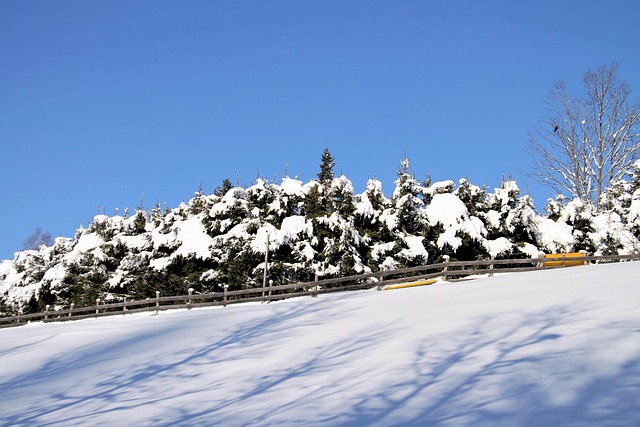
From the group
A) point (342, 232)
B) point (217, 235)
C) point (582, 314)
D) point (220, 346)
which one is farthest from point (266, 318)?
point (217, 235)

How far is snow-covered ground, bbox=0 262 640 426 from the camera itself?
773 centimetres

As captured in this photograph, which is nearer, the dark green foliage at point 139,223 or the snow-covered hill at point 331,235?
the snow-covered hill at point 331,235

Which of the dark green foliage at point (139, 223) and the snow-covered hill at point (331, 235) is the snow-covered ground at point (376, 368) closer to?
the snow-covered hill at point (331, 235)

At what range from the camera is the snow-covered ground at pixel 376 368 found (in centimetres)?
773

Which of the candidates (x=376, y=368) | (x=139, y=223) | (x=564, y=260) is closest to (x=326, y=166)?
(x=139, y=223)

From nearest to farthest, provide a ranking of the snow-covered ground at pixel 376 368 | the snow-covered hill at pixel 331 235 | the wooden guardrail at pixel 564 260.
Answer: the snow-covered ground at pixel 376 368 < the wooden guardrail at pixel 564 260 < the snow-covered hill at pixel 331 235

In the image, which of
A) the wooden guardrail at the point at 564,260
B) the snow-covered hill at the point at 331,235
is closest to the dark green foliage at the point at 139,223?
the snow-covered hill at the point at 331,235

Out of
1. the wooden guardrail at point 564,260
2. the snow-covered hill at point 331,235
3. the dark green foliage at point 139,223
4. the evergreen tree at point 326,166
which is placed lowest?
the wooden guardrail at point 564,260

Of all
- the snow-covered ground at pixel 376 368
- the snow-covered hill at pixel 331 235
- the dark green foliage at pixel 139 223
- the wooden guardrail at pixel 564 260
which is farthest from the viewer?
the dark green foliage at pixel 139 223

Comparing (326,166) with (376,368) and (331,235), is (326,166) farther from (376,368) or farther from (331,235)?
(376,368)

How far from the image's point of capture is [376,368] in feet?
33.3

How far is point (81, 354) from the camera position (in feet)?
53.8

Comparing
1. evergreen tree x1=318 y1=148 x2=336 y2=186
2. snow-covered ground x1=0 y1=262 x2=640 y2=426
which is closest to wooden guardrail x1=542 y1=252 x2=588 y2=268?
snow-covered ground x1=0 y1=262 x2=640 y2=426

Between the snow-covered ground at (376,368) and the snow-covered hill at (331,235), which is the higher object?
the snow-covered hill at (331,235)
